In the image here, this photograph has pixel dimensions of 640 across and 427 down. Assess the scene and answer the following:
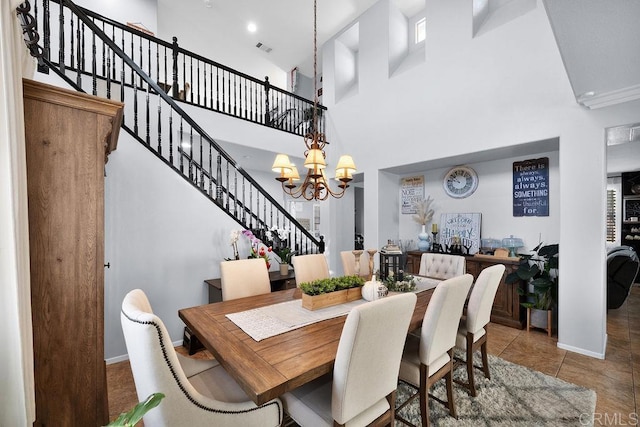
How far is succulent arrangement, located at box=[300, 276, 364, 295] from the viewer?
194cm

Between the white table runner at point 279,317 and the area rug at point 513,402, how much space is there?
2.99 feet

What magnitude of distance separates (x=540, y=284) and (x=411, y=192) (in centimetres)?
245

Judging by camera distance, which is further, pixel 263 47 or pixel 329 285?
pixel 263 47

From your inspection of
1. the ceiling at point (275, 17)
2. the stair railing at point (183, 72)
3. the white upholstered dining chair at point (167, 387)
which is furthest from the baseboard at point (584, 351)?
the ceiling at point (275, 17)

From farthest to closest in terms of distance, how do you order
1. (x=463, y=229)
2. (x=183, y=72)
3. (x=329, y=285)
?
1. (x=463, y=229)
2. (x=183, y=72)
3. (x=329, y=285)

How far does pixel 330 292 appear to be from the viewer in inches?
78.5

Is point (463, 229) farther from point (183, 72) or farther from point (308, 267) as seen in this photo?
point (183, 72)

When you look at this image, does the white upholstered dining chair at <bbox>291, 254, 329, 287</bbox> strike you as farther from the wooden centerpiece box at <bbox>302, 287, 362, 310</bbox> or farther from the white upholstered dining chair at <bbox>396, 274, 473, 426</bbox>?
the white upholstered dining chair at <bbox>396, 274, 473, 426</bbox>

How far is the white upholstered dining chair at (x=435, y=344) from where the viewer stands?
5.30 feet

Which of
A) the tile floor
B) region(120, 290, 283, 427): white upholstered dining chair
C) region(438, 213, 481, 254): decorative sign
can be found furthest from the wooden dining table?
region(438, 213, 481, 254): decorative sign

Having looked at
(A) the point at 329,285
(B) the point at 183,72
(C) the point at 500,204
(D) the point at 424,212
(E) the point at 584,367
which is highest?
(B) the point at 183,72

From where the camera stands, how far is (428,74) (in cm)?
410

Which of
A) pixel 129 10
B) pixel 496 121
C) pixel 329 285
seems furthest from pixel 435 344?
pixel 129 10

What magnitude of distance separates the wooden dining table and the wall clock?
3.21 m
